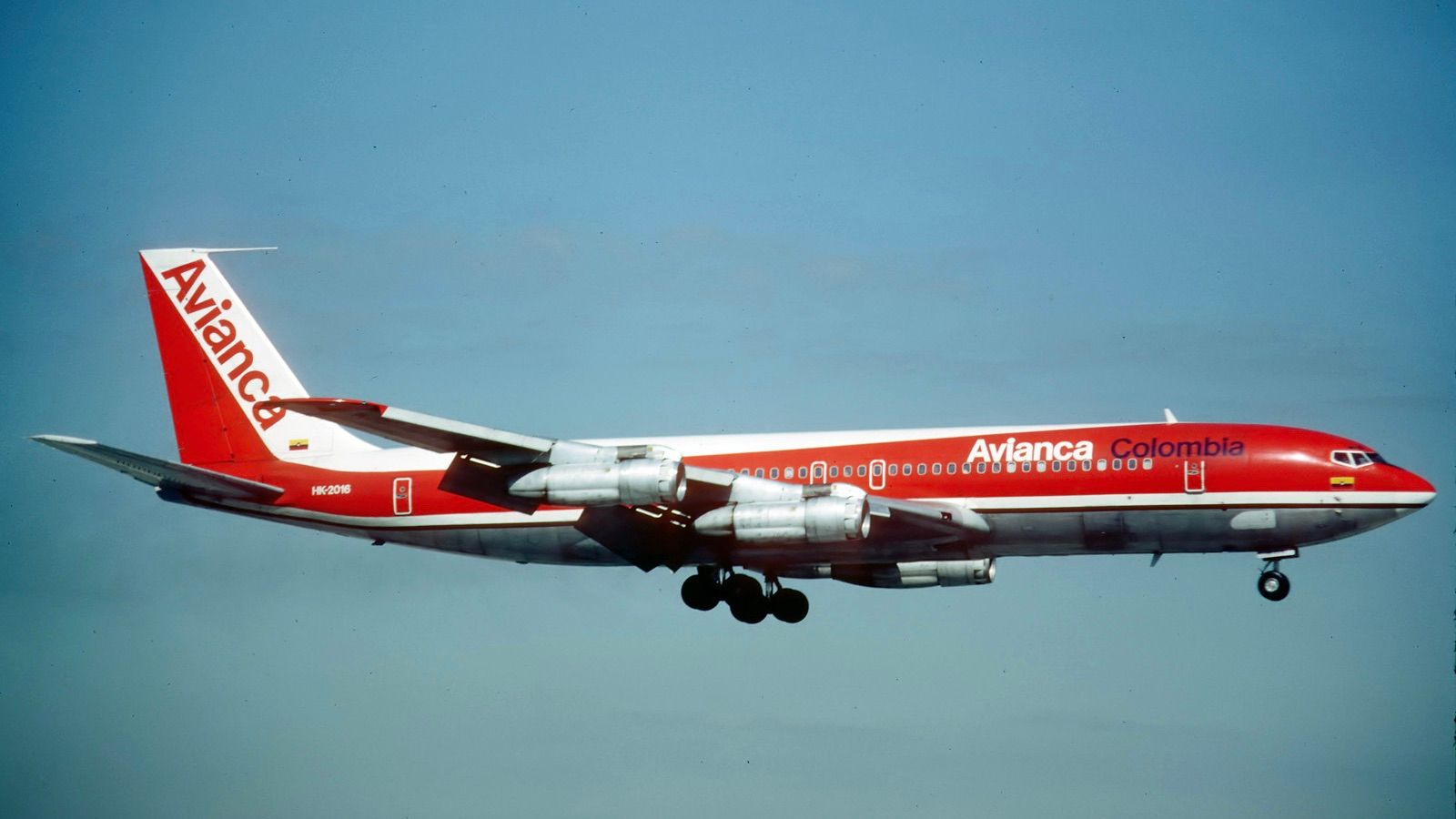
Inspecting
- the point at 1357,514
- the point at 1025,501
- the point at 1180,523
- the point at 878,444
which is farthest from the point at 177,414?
the point at 1357,514

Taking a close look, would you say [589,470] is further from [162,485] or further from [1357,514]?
[1357,514]

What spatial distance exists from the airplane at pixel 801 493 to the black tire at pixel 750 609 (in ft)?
0.19

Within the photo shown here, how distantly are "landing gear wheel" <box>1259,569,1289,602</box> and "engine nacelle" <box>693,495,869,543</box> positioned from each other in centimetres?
1255

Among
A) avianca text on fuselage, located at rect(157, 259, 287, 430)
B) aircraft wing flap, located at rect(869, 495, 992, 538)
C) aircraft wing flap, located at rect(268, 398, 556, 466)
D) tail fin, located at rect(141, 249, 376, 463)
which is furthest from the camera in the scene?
avianca text on fuselage, located at rect(157, 259, 287, 430)

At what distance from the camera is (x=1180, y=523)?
5228 cm

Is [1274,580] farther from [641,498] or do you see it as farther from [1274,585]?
[641,498]

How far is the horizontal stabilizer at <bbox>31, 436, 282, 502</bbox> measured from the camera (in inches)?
2068

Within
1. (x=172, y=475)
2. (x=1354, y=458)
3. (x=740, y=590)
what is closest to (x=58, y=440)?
(x=172, y=475)

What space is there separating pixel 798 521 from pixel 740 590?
370 inches

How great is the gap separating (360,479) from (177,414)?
859 cm

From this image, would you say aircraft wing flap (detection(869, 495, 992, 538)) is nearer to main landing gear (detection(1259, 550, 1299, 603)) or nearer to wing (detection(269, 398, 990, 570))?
Answer: wing (detection(269, 398, 990, 570))

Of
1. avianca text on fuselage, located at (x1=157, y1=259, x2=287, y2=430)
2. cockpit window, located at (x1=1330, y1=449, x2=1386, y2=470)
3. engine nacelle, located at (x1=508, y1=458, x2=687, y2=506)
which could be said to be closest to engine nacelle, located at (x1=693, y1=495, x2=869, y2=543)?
engine nacelle, located at (x1=508, y1=458, x2=687, y2=506)

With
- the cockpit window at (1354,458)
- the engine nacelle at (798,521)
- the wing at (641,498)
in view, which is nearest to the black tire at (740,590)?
the wing at (641,498)

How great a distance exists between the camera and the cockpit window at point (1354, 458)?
170ft
